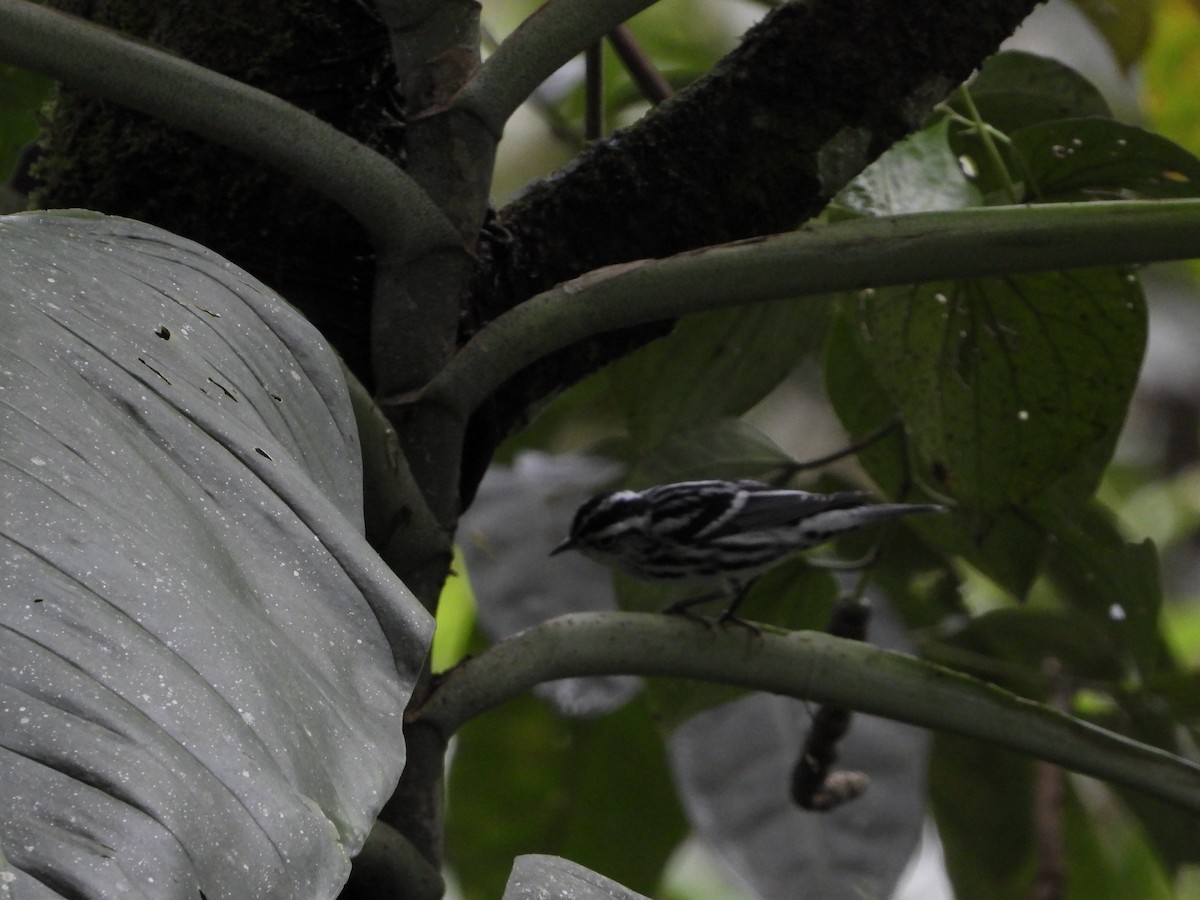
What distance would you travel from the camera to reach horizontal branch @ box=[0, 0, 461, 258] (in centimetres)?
90

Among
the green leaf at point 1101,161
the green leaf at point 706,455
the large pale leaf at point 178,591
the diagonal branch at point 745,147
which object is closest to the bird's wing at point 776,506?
the green leaf at point 706,455

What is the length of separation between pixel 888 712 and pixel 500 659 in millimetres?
329

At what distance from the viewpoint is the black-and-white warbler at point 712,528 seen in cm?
221

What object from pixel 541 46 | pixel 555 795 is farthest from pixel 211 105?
pixel 555 795

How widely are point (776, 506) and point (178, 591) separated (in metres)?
1.75

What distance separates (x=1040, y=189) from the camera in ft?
5.48

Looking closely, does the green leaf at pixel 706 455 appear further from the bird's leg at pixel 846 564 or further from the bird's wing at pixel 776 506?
the bird's wing at pixel 776 506

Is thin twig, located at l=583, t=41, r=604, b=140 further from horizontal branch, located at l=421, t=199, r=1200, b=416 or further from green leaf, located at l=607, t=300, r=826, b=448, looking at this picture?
horizontal branch, located at l=421, t=199, r=1200, b=416

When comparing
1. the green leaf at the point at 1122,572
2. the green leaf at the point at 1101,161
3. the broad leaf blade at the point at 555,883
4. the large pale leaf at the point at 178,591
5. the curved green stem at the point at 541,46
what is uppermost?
the green leaf at the point at 1101,161

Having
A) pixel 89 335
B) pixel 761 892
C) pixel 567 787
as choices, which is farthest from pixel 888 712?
pixel 567 787

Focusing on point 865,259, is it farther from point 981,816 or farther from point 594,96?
point 981,816

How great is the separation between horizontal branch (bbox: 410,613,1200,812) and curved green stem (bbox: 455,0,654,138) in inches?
17.4

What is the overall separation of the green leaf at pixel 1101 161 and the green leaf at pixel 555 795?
1.28 meters

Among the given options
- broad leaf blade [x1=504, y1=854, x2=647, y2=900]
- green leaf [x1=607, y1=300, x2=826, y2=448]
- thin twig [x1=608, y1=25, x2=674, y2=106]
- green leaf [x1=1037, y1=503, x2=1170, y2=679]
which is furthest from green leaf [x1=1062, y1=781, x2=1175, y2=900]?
broad leaf blade [x1=504, y1=854, x2=647, y2=900]
